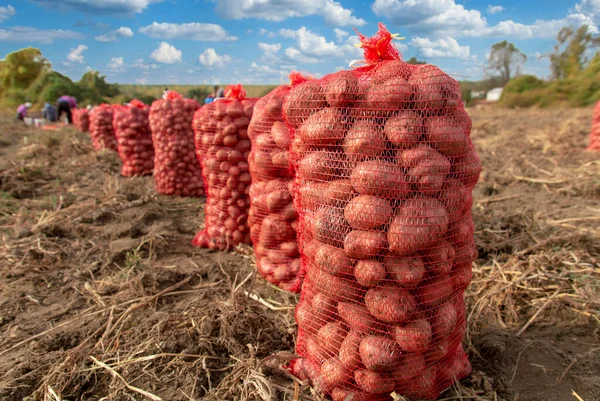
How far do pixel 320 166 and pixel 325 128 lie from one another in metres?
0.16

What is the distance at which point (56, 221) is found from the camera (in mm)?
4152

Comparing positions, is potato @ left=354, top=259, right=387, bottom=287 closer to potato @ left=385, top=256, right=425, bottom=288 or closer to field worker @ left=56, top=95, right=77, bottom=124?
potato @ left=385, top=256, right=425, bottom=288

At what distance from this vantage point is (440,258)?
1553 mm

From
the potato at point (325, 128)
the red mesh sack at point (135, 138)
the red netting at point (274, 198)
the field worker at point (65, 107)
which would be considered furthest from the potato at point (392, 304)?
the field worker at point (65, 107)

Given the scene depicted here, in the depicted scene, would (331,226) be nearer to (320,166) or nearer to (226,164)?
(320,166)

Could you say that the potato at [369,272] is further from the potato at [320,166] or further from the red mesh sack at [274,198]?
the red mesh sack at [274,198]

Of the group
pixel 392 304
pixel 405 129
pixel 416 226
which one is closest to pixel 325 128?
pixel 405 129

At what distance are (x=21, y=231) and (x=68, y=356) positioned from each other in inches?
93.4

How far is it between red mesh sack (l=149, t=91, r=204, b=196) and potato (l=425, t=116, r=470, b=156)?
13.2 feet

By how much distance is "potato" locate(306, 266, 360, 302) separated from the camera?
1.63 metres

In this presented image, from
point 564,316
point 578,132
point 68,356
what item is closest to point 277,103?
point 68,356

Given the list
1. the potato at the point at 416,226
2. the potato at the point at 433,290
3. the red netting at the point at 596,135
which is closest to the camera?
the potato at the point at 416,226

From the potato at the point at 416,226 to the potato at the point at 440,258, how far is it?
0.06 m

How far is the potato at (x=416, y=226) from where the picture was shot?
1.46 metres
